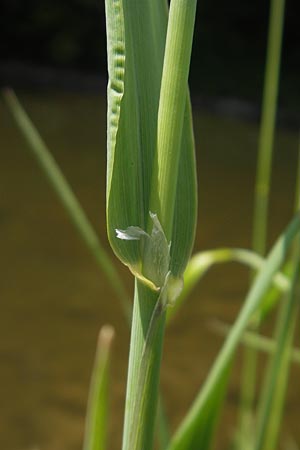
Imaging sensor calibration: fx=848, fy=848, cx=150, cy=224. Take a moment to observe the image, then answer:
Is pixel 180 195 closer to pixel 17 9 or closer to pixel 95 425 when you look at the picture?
pixel 95 425

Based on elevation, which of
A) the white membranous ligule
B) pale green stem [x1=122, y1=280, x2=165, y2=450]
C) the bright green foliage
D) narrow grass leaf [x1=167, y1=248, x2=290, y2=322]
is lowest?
narrow grass leaf [x1=167, y1=248, x2=290, y2=322]

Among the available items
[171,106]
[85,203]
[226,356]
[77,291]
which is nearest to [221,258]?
[226,356]

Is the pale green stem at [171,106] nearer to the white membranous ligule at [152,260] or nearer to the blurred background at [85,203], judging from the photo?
the white membranous ligule at [152,260]

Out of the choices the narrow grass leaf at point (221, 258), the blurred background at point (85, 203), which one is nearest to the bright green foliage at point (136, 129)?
the narrow grass leaf at point (221, 258)

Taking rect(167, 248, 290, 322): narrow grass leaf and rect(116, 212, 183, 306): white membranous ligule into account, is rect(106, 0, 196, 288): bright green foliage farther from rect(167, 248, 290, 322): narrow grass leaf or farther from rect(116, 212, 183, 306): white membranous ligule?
rect(167, 248, 290, 322): narrow grass leaf

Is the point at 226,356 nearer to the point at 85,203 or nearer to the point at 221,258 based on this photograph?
the point at 221,258

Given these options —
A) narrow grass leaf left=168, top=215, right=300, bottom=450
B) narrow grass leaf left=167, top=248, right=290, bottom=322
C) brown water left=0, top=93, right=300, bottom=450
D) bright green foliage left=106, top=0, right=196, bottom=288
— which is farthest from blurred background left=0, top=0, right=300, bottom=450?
bright green foliage left=106, top=0, right=196, bottom=288
